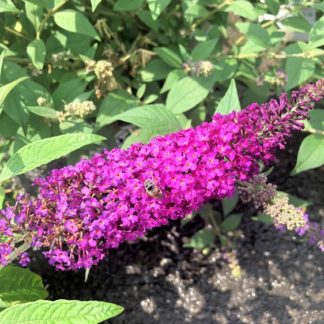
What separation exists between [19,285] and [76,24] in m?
1.19

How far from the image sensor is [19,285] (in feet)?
8.64

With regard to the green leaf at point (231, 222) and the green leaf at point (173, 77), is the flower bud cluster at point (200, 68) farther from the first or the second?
the green leaf at point (231, 222)

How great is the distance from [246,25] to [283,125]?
2.93ft

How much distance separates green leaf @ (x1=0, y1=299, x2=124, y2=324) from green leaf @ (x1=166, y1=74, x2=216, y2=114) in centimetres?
121

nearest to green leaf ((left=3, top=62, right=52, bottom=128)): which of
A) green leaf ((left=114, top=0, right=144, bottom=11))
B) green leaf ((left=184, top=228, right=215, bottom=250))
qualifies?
green leaf ((left=114, top=0, right=144, bottom=11))

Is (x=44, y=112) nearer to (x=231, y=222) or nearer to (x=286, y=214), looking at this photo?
(x=286, y=214)

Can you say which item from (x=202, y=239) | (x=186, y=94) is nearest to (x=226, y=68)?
(x=186, y=94)

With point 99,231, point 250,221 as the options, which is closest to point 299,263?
point 250,221

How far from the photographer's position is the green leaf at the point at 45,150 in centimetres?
166

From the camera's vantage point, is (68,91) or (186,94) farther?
(68,91)

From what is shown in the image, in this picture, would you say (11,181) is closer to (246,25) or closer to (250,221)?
(250,221)

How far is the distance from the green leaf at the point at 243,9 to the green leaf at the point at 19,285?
152cm

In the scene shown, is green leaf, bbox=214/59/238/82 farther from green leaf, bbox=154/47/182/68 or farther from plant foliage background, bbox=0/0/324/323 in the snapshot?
green leaf, bbox=154/47/182/68

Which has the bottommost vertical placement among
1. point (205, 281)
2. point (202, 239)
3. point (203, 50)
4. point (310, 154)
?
point (205, 281)
